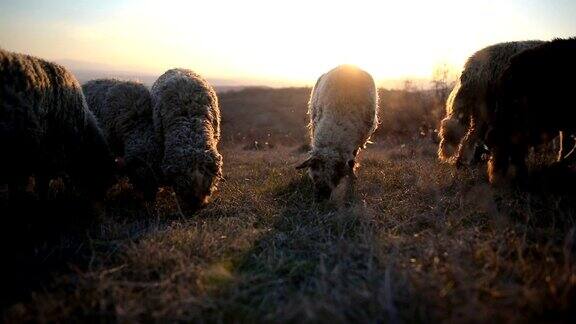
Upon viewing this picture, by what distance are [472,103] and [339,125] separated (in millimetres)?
2674

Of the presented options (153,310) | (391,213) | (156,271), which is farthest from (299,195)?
(153,310)

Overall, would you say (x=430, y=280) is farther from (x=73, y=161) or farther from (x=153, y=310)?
(x=73, y=161)

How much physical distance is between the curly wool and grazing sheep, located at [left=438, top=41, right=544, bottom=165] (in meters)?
1.59

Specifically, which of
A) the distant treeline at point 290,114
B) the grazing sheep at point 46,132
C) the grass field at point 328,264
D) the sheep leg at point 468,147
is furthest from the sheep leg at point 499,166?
the distant treeline at point 290,114

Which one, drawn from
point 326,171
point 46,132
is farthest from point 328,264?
point 46,132

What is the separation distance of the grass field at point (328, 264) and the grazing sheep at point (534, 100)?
0.69m

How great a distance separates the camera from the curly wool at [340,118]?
6.61m

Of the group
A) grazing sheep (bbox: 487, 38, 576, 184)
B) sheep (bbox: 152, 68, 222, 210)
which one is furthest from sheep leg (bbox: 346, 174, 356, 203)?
grazing sheep (bbox: 487, 38, 576, 184)

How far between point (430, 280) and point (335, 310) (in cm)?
79

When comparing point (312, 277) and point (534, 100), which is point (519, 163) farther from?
point (312, 277)

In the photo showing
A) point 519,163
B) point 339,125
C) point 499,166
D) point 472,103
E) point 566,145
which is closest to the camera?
point 519,163

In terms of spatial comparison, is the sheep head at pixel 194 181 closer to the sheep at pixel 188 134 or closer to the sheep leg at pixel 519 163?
the sheep at pixel 188 134

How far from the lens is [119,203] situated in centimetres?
636

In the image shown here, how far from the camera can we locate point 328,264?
3.66 meters
